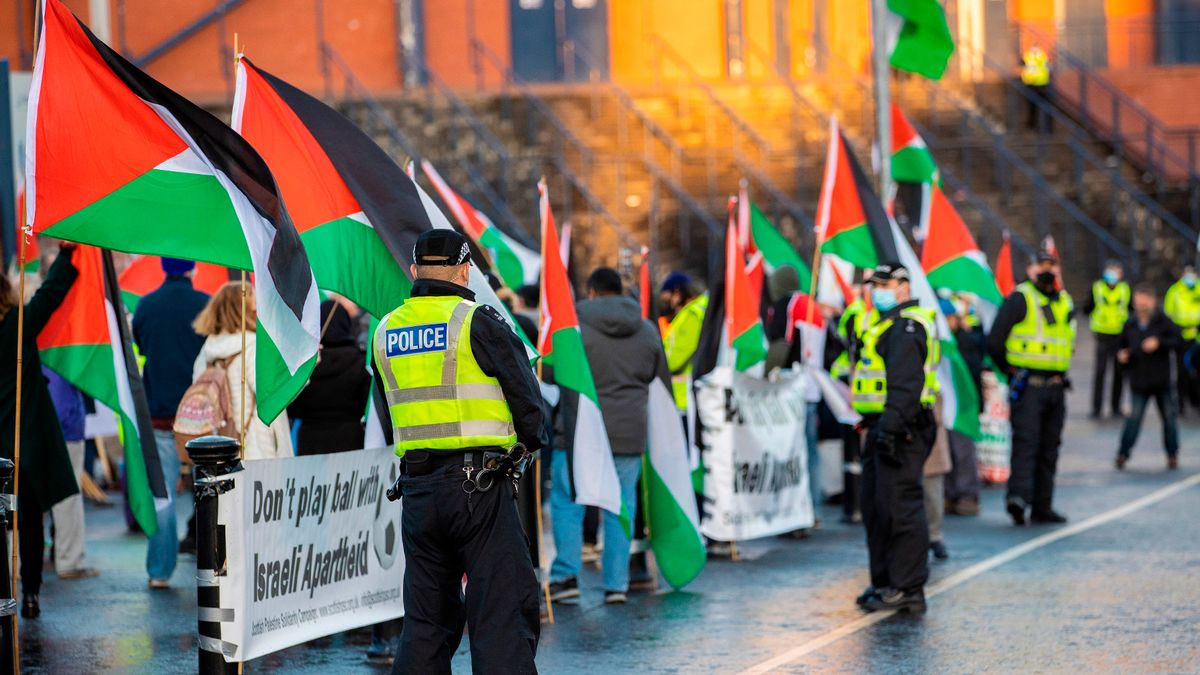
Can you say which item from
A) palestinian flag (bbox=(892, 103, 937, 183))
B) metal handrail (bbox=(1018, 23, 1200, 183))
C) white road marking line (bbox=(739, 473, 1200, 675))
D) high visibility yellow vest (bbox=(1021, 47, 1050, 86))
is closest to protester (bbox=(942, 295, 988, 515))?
white road marking line (bbox=(739, 473, 1200, 675))

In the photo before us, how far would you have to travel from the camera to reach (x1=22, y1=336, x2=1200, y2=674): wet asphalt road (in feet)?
27.3

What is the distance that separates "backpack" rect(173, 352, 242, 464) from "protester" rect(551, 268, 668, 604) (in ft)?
6.39

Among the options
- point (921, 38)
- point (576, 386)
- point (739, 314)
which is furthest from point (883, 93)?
point (576, 386)

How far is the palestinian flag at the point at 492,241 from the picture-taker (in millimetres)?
13265

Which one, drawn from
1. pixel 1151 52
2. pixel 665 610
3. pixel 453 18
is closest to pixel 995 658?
pixel 665 610

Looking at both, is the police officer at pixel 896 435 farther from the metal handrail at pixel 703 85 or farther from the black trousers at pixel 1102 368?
the metal handrail at pixel 703 85

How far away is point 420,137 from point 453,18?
14.8ft

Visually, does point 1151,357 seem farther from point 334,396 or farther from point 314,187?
point 314,187

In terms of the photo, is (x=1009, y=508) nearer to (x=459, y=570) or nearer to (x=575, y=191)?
(x=459, y=570)

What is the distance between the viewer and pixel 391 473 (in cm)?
850

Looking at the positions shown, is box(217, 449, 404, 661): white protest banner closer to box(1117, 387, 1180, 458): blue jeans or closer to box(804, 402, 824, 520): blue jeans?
box(804, 402, 824, 520): blue jeans

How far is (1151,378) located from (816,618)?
8.67m

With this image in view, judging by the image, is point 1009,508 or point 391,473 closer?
point 391,473

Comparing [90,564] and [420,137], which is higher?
[420,137]
